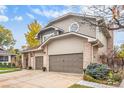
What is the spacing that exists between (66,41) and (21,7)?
306 centimetres

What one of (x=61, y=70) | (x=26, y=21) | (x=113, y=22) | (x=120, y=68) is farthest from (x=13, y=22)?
(x=120, y=68)

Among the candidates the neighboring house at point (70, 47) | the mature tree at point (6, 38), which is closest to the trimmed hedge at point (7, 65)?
the neighboring house at point (70, 47)

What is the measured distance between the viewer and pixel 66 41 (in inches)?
388

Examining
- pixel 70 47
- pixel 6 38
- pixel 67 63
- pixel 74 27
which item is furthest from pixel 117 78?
pixel 6 38

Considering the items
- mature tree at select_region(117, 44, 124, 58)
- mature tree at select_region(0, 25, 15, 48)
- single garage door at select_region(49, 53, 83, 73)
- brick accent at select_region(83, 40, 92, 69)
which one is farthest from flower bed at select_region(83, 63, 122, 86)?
mature tree at select_region(0, 25, 15, 48)

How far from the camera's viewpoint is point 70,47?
9773mm

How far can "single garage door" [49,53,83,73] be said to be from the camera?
9365mm

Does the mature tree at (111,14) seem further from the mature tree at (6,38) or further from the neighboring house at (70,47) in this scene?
the mature tree at (6,38)

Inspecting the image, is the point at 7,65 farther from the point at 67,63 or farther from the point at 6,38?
the point at 67,63

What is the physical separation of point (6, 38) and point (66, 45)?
120 inches

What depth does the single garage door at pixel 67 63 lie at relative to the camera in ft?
30.7

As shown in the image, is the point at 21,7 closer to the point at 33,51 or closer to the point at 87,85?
the point at 33,51

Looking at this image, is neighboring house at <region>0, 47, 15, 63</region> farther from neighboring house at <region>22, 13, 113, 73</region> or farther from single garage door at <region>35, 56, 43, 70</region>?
single garage door at <region>35, 56, 43, 70</region>

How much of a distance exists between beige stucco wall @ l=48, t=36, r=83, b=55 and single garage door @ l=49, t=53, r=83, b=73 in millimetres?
229
